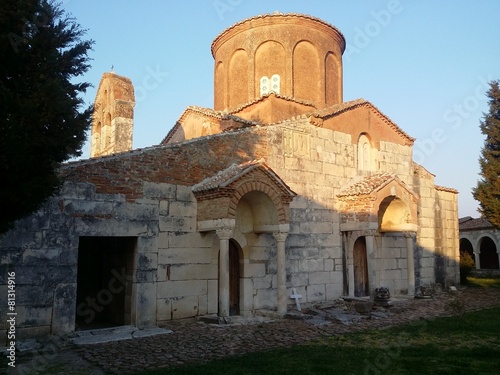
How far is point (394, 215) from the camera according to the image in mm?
14008

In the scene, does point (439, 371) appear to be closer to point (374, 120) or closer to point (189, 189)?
point (189, 189)

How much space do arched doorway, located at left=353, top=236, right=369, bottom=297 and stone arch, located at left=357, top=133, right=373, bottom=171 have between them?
94.3 inches

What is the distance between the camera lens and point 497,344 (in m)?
7.46

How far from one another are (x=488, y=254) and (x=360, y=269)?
23633 mm

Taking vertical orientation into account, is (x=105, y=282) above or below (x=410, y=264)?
below

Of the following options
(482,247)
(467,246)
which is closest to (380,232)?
(482,247)

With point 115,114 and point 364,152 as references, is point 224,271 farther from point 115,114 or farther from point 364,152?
point 364,152

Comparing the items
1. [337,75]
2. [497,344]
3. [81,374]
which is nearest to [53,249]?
[81,374]

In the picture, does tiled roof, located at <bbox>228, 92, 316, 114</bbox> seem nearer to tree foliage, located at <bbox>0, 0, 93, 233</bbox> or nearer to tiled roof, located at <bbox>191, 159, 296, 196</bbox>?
tiled roof, located at <bbox>191, 159, 296, 196</bbox>

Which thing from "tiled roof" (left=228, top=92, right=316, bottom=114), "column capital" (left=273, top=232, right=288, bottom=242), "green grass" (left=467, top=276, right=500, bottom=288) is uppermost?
"tiled roof" (left=228, top=92, right=316, bottom=114)

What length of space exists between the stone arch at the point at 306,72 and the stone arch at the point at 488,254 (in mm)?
22405

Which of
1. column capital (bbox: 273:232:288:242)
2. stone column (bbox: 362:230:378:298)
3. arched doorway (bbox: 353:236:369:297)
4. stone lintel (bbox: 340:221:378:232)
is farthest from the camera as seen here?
arched doorway (bbox: 353:236:369:297)

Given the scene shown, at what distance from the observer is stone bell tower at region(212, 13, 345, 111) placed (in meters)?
16.7

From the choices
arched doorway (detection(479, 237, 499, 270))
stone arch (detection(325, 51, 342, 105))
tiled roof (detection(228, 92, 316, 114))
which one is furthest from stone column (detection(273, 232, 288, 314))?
arched doorway (detection(479, 237, 499, 270))
